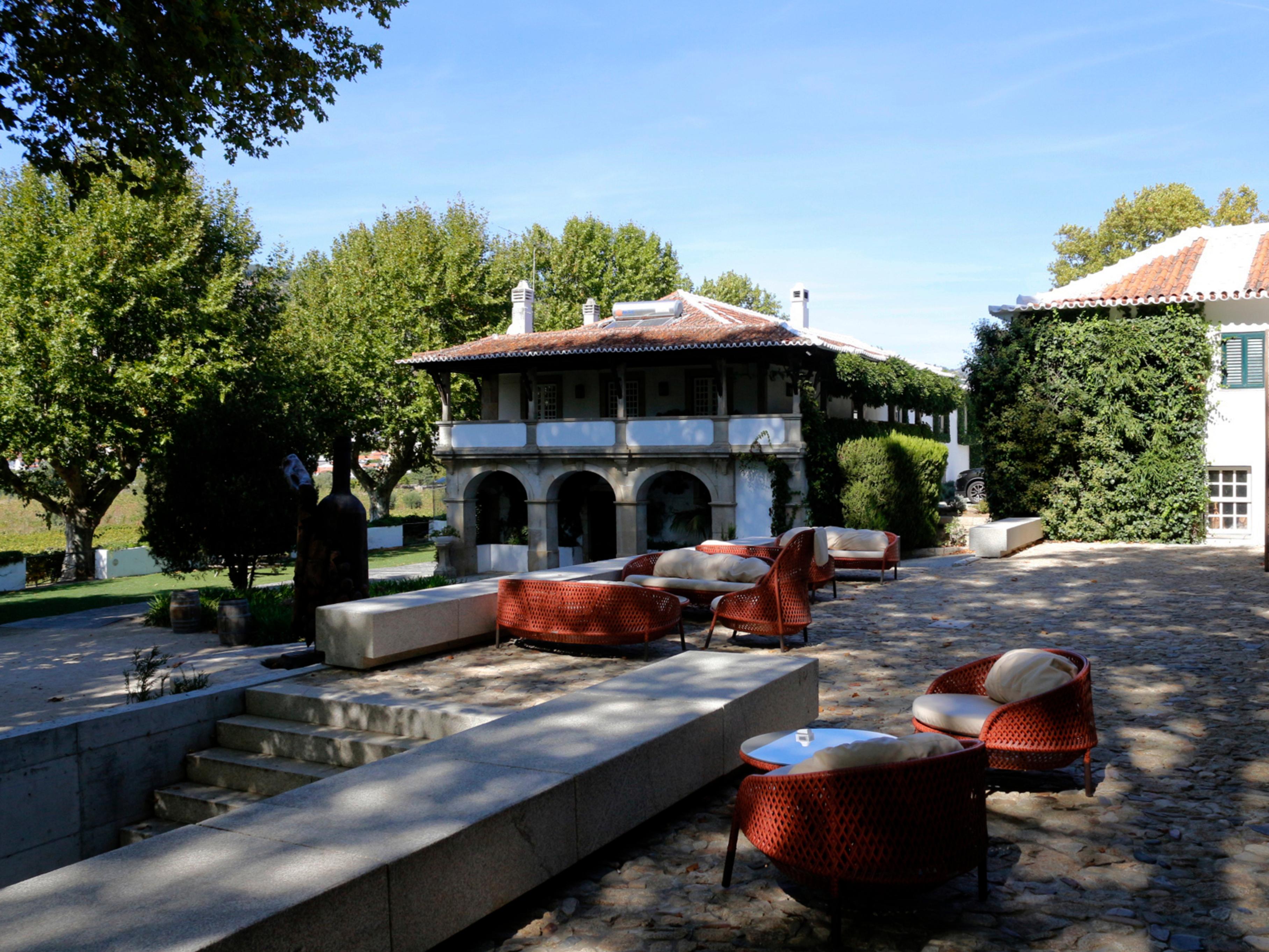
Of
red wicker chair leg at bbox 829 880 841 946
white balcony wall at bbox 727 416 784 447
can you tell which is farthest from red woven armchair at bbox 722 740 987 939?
white balcony wall at bbox 727 416 784 447

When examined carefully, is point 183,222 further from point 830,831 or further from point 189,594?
point 830,831

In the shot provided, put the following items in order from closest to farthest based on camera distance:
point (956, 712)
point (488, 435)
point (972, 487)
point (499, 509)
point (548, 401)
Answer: point (956, 712), point (488, 435), point (548, 401), point (499, 509), point (972, 487)

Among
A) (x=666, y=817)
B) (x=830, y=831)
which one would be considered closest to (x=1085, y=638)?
(x=666, y=817)

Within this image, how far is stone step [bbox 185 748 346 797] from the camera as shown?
263 inches

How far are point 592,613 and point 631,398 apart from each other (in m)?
21.4

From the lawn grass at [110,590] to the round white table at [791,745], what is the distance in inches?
634

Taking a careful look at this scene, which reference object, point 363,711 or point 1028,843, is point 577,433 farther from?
point 1028,843

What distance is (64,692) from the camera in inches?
452

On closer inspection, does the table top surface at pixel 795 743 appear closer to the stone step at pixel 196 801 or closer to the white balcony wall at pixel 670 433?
the stone step at pixel 196 801

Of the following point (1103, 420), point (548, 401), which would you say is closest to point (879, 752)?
point (1103, 420)

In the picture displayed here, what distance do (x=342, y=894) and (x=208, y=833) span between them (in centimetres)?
95

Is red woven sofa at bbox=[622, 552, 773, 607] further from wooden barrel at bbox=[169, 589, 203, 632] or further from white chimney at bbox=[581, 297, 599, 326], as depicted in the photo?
white chimney at bbox=[581, 297, 599, 326]

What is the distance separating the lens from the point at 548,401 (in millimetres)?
31766

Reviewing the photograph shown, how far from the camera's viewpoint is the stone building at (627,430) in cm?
2612
